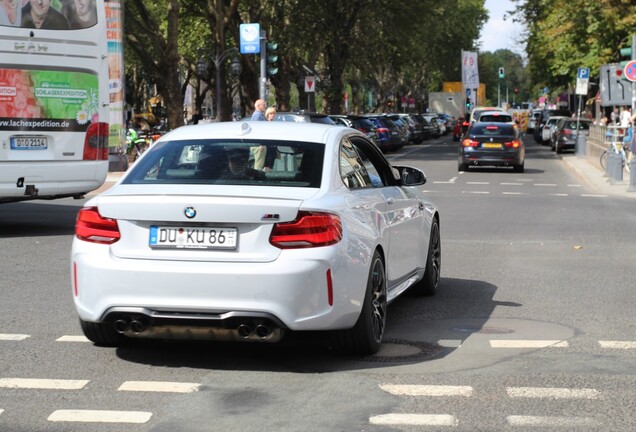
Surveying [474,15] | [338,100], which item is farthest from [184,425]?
[474,15]

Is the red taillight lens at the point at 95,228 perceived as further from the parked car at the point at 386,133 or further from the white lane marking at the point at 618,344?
the parked car at the point at 386,133

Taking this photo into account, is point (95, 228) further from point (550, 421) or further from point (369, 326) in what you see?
point (550, 421)

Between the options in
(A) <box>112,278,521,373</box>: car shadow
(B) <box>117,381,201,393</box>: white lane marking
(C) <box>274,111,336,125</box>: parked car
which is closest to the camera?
(B) <box>117,381,201,393</box>: white lane marking

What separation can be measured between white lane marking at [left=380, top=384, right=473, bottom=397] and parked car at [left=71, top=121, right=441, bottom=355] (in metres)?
0.61

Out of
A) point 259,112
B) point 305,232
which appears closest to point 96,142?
point 259,112

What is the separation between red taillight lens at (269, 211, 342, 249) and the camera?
714 cm

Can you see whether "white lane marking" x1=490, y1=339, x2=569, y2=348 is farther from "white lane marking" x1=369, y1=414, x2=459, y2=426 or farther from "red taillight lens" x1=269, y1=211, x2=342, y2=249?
"white lane marking" x1=369, y1=414, x2=459, y2=426

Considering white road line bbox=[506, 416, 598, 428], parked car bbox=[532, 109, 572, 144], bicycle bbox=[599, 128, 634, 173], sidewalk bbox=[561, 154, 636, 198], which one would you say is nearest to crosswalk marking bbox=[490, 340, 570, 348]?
white road line bbox=[506, 416, 598, 428]

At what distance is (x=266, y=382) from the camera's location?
708cm

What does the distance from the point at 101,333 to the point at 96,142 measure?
948cm

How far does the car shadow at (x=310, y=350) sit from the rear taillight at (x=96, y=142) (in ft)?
27.4

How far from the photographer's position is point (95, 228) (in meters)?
7.51

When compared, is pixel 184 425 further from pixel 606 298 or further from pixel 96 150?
pixel 96 150

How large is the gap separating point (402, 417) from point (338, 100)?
2403 inches
